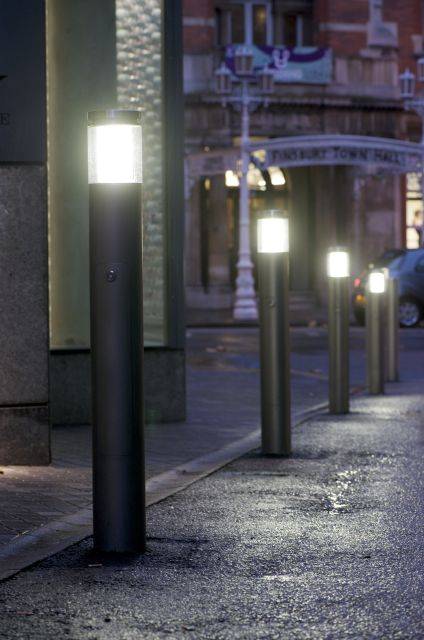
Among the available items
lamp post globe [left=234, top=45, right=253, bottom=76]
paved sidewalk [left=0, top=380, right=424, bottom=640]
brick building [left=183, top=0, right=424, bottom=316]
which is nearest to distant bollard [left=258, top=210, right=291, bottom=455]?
paved sidewalk [left=0, top=380, right=424, bottom=640]

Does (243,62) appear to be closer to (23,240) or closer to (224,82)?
(224,82)

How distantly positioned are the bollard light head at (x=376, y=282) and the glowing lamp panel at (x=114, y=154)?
25.5ft

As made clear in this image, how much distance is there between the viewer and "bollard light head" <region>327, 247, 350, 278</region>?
10.7m

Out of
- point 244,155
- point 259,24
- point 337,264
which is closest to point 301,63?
point 259,24

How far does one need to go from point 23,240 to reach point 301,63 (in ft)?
90.8

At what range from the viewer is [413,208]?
37.0 metres

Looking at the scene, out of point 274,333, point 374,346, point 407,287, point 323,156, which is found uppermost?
point 323,156

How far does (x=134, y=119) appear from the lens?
525 cm

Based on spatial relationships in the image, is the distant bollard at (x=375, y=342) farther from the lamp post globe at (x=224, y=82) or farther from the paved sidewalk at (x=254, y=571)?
the lamp post globe at (x=224, y=82)

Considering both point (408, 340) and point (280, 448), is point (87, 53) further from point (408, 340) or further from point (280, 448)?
point (408, 340)

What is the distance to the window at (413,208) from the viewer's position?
36.8 meters

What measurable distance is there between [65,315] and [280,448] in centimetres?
254

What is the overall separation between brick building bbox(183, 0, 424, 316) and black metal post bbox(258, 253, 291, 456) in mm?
24922

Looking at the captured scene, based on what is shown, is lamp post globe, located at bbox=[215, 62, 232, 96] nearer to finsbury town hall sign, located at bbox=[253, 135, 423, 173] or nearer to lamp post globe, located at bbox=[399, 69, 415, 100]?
finsbury town hall sign, located at bbox=[253, 135, 423, 173]
